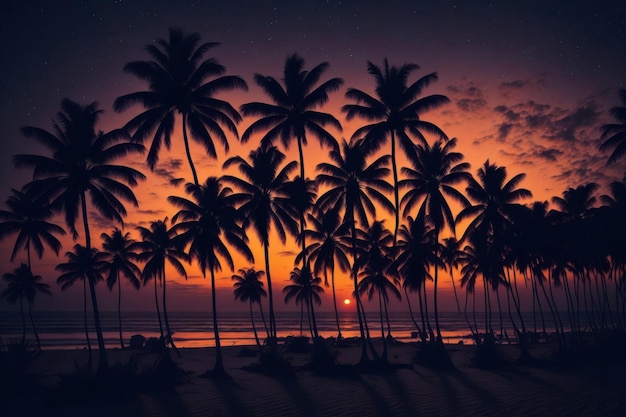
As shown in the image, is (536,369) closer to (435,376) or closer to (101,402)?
(435,376)

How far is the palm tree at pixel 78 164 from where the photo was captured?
20766mm

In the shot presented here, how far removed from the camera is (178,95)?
69.9ft

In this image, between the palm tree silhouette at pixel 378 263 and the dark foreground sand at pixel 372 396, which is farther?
the palm tree silhouette at pixel 378 263

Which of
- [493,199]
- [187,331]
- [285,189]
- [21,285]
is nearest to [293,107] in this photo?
[285,189]

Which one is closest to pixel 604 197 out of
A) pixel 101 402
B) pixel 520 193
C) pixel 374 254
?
pixel 520 193

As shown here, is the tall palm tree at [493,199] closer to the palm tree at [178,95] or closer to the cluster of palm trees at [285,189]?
the cluster of palm trees at [285,189]

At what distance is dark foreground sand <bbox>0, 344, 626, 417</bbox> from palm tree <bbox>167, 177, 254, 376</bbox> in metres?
6.92

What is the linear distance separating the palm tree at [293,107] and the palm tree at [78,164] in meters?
7.20

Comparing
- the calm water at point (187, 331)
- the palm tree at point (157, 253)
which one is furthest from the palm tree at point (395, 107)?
the calm water at point (187, 331)

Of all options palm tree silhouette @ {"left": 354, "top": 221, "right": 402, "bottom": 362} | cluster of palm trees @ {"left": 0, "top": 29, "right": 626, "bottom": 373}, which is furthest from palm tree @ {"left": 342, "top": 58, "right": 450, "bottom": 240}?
palm tree silhouette @ {"left": 354, "top": 221, "right": 402, "bottom": 362}

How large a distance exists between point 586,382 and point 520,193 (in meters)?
15.3

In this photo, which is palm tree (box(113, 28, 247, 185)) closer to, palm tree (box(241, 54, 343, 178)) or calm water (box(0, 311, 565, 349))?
palm tree (box(241, 54, 343, 178))

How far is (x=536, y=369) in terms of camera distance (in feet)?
75.1

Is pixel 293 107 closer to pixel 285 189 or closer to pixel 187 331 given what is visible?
pixel 285 189
